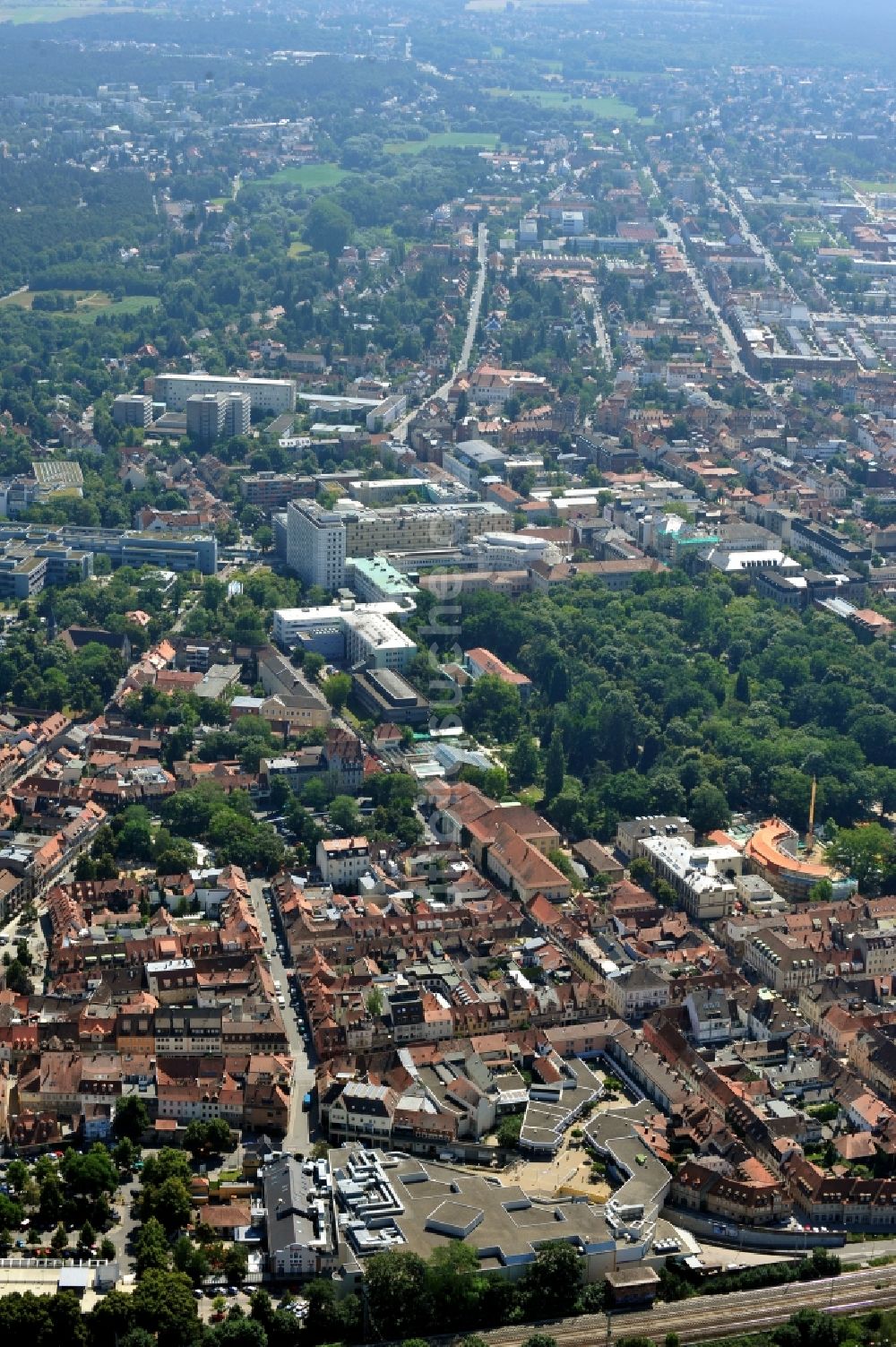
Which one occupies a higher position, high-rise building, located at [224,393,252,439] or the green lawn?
high-rise building, located at [224,393,252,439]

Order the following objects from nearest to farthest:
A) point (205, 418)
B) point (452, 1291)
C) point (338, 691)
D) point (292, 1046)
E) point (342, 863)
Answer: point (452, 1291)
point (292, 1046)
point (342, 863)
point (338, 691)
point (205, 418)

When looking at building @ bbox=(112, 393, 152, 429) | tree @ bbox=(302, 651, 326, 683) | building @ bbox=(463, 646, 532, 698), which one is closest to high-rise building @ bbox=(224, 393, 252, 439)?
building @ bbox=(112, 393, 152, 429)

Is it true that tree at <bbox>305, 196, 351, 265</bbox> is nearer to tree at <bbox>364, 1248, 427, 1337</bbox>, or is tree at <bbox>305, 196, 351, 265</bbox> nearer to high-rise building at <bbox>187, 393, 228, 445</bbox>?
high-rise building at <bbox>187, 393, 228, 445</bbox>

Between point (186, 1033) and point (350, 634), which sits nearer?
point (186, 1033)

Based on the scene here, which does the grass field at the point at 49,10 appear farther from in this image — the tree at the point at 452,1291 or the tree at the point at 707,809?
the tree at the point at 452,1291

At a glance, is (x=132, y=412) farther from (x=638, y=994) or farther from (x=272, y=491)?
(x=638, y=994)

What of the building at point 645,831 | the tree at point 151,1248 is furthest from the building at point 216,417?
the tree at point 151,1248

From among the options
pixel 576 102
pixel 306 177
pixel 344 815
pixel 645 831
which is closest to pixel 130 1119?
pixel 344 815
